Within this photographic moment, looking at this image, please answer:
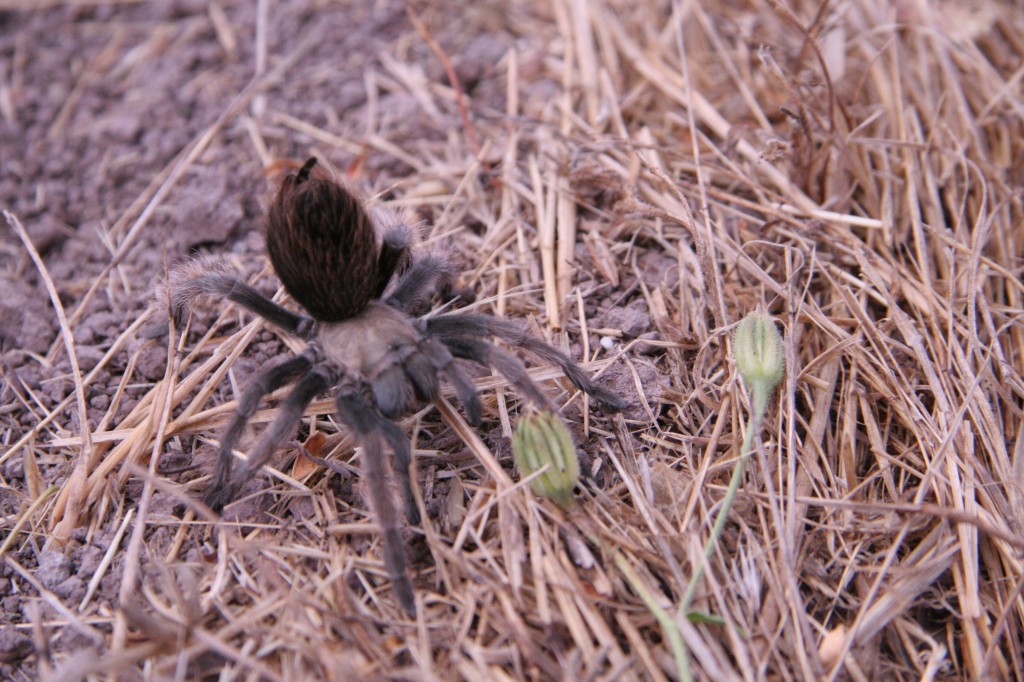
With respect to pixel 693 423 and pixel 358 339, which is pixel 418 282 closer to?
pixel 358 339

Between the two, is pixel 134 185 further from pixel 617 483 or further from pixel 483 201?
pixel 617 483

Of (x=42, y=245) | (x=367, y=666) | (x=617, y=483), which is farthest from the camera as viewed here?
(x=42, y=245)

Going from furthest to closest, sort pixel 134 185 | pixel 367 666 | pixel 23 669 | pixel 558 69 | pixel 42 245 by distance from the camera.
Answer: pixel 558 69 → pixel 134 185 → pixel 42 245 → pixel 23 669 → pixel 367 666

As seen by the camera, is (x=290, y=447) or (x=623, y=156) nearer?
(x=290, y=447)

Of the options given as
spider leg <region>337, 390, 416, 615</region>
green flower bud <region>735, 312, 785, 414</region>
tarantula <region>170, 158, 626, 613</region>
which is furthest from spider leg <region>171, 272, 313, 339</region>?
green flower bud <region>735, 312, 785, 414</region>

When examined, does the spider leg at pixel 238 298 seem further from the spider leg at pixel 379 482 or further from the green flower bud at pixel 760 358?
the green flower bud at pixel 760 358

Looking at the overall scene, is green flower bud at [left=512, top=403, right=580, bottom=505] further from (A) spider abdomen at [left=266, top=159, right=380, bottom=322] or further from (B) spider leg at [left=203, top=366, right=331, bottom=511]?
(A) spider abdomen at [left=266, top=159, right=380, bottom=322]

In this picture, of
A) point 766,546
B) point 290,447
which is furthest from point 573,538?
point 290,447

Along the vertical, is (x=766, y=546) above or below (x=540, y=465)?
below
